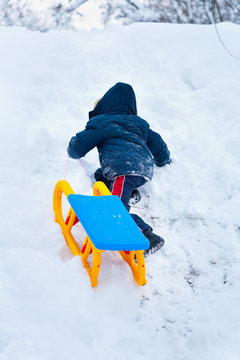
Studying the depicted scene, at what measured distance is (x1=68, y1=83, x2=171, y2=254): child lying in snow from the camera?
2688 millimetres

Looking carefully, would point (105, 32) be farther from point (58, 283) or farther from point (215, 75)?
point (58, 283)

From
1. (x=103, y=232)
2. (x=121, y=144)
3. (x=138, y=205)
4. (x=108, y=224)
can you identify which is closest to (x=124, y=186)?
(x=121, y=144)

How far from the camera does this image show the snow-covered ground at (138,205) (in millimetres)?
1813

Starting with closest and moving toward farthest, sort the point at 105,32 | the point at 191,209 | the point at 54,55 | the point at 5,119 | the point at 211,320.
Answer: the point at 211,320 → the point at 191,209 → the point at 5,119 → the point at 54,55 → the point at 105,32

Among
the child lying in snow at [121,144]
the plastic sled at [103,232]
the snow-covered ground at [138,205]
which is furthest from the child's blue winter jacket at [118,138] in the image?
the snow-covered ground at [138,205]

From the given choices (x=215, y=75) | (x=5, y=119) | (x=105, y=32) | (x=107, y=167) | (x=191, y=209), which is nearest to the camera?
(x=107, y=167)

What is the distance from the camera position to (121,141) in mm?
2795

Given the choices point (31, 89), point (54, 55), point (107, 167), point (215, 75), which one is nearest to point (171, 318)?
point (107, 167)

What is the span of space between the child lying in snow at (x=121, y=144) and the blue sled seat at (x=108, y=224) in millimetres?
387

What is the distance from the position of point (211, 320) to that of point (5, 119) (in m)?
2.81

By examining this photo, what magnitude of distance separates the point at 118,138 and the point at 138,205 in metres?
0.66

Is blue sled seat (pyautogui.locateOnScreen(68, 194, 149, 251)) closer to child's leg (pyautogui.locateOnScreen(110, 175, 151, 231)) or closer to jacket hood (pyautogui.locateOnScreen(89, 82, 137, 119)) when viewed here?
child's leg (pyautogui.locateOnScreen(110, 175, 151, 231))

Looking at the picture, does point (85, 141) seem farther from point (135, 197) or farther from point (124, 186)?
point (135, 197)

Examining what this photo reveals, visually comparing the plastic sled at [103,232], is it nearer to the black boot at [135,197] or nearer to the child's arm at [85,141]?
the child's arm at [85,141]
